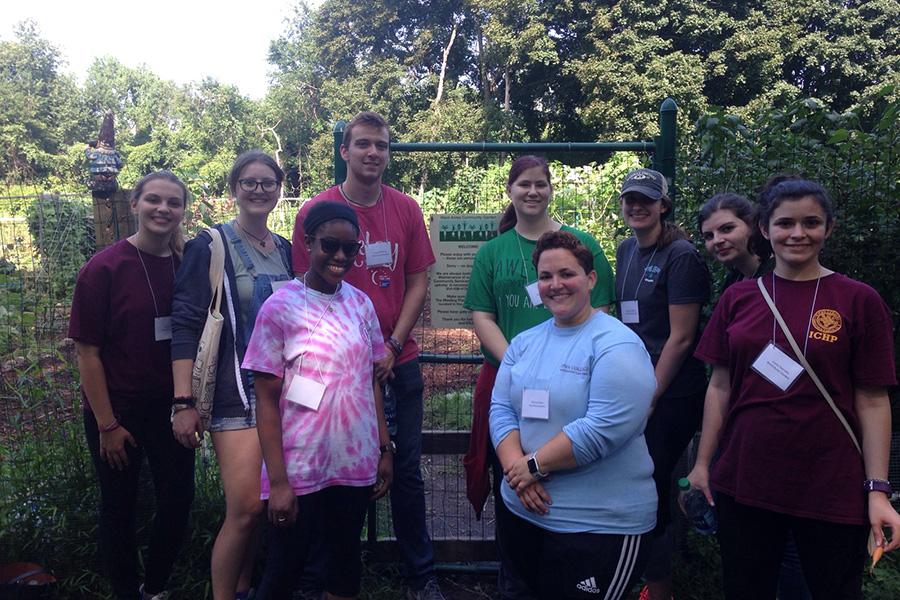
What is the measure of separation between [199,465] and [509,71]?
31.3 meters

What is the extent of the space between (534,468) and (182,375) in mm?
1482

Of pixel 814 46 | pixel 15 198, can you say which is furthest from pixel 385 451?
pixel 814 46

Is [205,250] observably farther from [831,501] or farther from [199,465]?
[831,501]

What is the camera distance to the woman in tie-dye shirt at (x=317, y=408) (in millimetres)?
2389

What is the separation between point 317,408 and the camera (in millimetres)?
2402

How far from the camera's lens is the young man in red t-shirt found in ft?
10.2

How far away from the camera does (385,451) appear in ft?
8.87

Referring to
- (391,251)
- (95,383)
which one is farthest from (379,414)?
(95,383)

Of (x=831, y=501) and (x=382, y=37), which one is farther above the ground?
(x=382, y=37)

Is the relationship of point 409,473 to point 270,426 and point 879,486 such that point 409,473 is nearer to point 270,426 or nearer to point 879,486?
point 270,426

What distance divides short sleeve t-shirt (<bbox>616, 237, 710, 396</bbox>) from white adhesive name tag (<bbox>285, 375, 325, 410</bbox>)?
1435 millimetres

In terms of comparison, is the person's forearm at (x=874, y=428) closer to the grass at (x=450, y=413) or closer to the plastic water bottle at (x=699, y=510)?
the plastic water bottle at (x=699, y=510)

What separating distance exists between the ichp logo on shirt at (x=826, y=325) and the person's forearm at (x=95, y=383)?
270cm

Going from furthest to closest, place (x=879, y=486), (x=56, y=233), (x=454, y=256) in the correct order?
(x=56, y=233) < (x=454, y=256) < (x=879, y=486)
